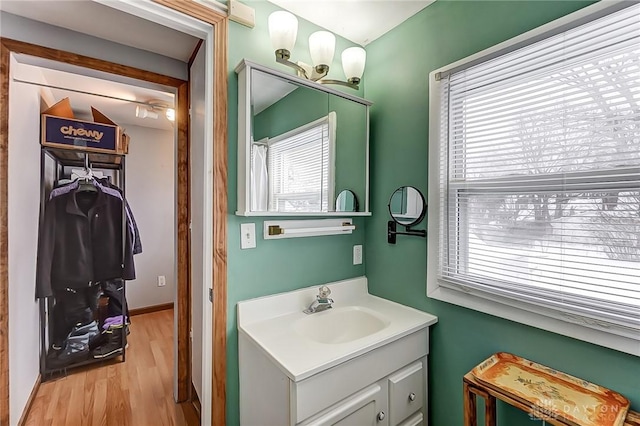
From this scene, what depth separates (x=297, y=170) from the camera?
1.51 metres

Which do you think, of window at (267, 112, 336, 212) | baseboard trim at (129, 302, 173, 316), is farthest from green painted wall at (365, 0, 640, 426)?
baseboard trim at (129, 302, 173, 316)

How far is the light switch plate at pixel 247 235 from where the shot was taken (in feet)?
4.60

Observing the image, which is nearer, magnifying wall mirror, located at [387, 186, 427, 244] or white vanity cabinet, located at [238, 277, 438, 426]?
white vanity cabinet, located at [238, 277, 438, 426]

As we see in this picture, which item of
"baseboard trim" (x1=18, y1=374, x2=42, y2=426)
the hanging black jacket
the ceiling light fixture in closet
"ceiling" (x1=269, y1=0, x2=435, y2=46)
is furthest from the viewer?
the ceiling light fixture in closet

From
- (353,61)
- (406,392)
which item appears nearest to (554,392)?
(406,392)

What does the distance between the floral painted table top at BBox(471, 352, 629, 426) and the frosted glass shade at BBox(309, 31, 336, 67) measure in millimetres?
1552

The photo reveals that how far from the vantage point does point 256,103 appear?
53.0 inches

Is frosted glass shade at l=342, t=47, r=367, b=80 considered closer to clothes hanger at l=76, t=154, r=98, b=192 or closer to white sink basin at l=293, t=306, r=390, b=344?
white sink basin at l=293, t=306, r=390, b=344

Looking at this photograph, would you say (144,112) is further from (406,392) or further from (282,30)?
(406,392)

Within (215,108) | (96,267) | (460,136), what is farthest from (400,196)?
(96,267)

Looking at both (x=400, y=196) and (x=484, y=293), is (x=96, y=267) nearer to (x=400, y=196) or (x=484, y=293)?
(x=400, y=196)

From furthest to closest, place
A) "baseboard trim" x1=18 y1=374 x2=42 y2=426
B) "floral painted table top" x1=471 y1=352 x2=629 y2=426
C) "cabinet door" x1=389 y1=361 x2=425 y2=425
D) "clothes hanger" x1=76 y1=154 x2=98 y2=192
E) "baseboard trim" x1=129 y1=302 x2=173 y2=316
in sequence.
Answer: "baseboard trim" x1=129 y1=302 x2=173 y2=316
"clothes hanger" x1=76 y1=154 x2=98 y2=192
"baseboard trim" x1=18 y1=374 x2=42 y2=426
"cabinet door" x1=389 y1=361 x2=425 y2=425
"floral painted table top" x1=471 y1=352 x2=629 y2=426

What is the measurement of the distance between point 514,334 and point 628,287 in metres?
0.42

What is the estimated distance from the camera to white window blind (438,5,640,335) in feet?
3.07
